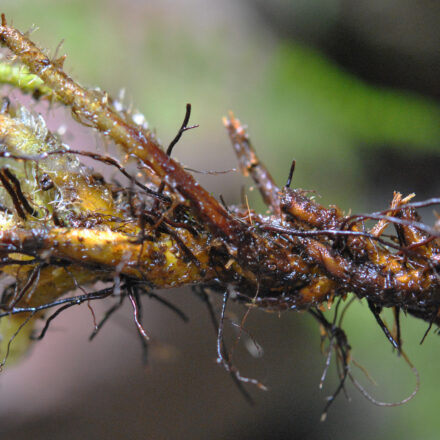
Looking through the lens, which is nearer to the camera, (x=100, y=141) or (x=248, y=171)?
(x=100, y=141)

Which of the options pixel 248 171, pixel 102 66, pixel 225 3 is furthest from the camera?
pixel 225 3

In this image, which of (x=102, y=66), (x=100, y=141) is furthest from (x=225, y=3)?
(x=100, y=141)

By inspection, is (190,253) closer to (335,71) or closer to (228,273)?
(228,273)

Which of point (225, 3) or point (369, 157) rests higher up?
point (225, 3)

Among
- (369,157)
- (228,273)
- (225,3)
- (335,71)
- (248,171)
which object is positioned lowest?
(228,273)

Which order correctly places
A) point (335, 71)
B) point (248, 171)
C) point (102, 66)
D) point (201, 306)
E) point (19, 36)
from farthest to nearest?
point (102, 66) → point (335, 71) → point (201, 306) → point (248, 171) → point (19, 36)

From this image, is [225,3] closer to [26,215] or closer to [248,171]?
[248,171]
